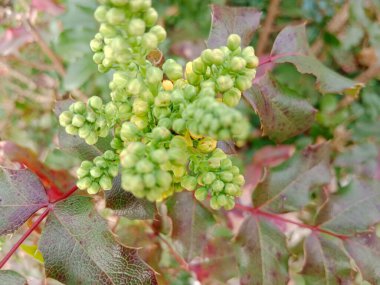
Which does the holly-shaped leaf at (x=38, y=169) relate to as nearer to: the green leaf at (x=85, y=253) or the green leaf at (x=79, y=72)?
the green leaf at (x=85, y=253)

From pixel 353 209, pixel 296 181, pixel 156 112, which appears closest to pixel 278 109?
pixel 296 181

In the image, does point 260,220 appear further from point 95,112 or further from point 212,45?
point 95,112

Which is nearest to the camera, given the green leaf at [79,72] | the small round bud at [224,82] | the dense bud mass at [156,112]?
the dense bud mass at [156,112]

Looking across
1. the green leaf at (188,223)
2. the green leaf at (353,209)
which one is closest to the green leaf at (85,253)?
the green leaf at (188,223)

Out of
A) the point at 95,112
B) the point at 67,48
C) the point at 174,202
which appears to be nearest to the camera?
the point at 95,112

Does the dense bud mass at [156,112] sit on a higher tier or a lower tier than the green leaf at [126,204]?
higher

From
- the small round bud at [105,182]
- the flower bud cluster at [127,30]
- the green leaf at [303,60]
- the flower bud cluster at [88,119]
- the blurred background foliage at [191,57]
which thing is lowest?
the blurred background foliage at [191,57]

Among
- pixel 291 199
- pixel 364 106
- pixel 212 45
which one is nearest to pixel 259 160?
pixel 364 106
